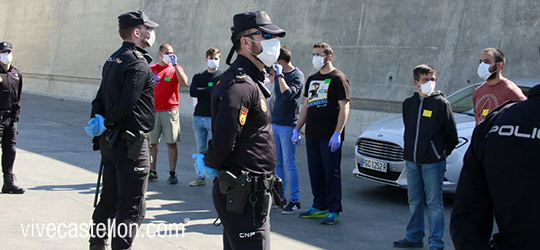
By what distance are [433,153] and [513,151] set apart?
11.5 ft

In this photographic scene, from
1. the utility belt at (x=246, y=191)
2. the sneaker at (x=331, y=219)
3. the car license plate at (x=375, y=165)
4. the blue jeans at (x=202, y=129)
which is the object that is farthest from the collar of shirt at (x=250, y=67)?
the blue jeans at (x=202, y=129)

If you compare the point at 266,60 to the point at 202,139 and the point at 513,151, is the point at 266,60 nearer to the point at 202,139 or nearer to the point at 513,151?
the point at 513,151

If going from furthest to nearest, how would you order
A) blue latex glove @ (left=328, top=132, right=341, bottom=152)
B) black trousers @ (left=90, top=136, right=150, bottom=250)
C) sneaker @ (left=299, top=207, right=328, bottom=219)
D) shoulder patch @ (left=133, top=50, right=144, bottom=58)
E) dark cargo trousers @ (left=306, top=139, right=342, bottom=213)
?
sneaker @ (left=299, top=207, right=328, bottom=219) → dark cargo trousers @ (left=306, top=139, right=342, bottom=213) → blue latex glove @ (left=328, top=132, right=341, bottom=152) → shoulder patch @ (left=133, top=50, right=144, bottom=58) → black trousers @ (left=90, top=136, right=150, bottom=250)

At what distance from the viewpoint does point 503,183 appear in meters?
2.09

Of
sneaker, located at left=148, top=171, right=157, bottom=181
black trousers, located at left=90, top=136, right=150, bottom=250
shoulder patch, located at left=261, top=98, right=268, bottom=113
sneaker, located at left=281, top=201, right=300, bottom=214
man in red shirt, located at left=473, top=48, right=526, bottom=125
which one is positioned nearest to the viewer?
shoulder patch, located at left=261, top=98, right=268, bottom=113

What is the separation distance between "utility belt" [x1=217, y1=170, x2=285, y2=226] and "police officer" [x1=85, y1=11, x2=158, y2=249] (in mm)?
1348

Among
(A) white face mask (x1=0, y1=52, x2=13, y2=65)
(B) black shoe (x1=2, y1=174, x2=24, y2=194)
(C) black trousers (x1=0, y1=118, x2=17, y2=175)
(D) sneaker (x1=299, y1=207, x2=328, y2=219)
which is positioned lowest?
(B) black shoe (x1=2, y1=174, x2=24, y2=194)

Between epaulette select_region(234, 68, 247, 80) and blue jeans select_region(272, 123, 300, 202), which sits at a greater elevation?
epaulette select_region(234, 68, 247, 80)

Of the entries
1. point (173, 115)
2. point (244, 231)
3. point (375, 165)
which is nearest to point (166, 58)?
point (173, 115)

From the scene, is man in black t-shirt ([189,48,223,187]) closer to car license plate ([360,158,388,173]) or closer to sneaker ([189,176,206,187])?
sneaker ([189,176,206,187])

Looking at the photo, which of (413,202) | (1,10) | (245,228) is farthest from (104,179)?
(1,10)

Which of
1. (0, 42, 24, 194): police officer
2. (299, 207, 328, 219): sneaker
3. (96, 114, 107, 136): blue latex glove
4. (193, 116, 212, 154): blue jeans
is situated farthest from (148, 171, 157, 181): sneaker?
(96, 114, 107, 136): blue latex glove

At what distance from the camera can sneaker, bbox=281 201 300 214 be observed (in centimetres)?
683

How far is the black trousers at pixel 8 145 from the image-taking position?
22.8 ft
